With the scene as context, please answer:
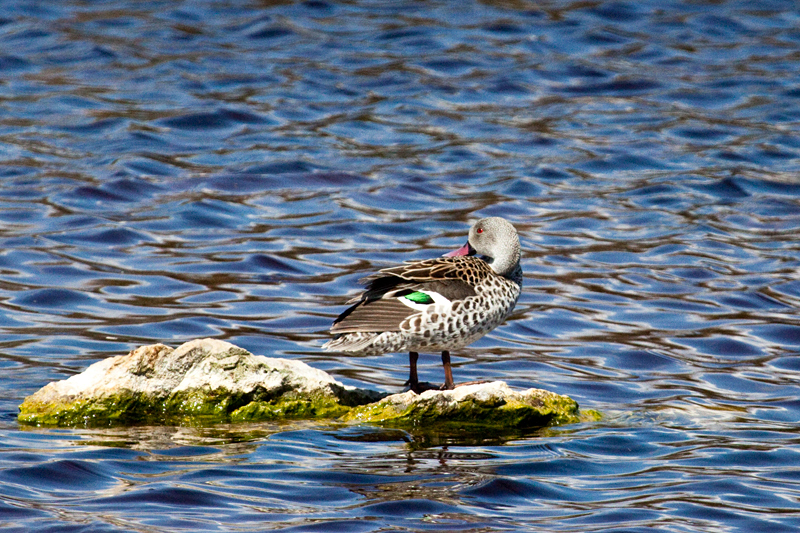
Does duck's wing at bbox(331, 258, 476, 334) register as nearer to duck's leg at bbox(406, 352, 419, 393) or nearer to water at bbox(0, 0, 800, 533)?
duck's leg at bbox(406, 352, 419, 393)

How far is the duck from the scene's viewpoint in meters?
6.78

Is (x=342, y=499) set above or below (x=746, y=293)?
below

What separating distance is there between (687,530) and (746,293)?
18.3 ft

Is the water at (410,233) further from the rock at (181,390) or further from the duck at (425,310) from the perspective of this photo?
the duck at (425,310)

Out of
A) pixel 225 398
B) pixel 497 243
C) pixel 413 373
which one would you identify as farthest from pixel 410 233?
pixel 225 398

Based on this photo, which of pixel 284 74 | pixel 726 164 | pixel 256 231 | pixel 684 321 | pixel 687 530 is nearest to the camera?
pixel 687 530

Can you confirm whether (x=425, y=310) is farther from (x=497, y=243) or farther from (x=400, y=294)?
Answer: (x=497, y=243)

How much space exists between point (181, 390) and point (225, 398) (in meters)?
0.26

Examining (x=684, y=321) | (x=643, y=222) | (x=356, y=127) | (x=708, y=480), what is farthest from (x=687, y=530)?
(x=356, y=127)

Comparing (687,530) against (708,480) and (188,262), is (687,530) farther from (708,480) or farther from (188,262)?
(188,262)

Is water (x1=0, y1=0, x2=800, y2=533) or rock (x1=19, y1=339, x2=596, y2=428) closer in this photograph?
water (x1=0, y1=0, x2=800, y2=533)

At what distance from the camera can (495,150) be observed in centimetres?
1500

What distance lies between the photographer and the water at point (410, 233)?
19.6 feet

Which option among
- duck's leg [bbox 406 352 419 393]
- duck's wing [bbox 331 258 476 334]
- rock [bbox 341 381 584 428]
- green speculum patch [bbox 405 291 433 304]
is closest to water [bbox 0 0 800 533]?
rock [bbox 341 381 584 428]
